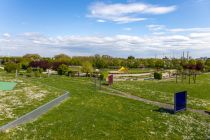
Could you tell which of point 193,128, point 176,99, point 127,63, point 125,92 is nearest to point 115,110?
point 176,99

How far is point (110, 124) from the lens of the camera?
24672 millimetres

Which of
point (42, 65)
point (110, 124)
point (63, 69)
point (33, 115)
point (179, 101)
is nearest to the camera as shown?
point (110, 124)

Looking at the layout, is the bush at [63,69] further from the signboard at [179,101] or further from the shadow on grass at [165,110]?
the signboard at [179,101]

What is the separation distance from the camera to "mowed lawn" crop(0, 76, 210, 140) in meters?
21.4

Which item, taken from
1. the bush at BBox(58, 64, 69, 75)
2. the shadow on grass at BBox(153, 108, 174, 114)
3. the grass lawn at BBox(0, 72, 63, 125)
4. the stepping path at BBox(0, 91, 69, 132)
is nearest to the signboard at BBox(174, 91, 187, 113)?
the shadow on grass at BBox(153, 108, 174, 114)

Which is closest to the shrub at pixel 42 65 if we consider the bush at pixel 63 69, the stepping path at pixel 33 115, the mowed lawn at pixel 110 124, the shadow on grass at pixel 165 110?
the bush at pixel 63 69

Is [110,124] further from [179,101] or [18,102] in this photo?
[18,102]

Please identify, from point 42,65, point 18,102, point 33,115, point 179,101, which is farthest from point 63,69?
point 33,115

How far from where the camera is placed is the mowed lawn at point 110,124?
2141 cm

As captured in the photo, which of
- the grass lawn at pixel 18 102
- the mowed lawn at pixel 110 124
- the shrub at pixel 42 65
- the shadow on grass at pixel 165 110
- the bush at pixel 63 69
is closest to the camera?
the mowed lawn at pixel 110 124

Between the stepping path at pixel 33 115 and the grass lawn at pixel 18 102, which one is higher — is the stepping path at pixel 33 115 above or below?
below

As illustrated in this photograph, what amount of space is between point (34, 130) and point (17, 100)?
1263 centimetres

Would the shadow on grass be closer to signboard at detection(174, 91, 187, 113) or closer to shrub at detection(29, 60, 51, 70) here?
signboard at detection(174, 91, 187, 113)

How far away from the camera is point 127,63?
146 m
